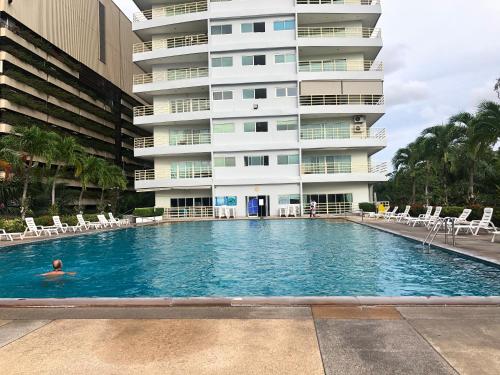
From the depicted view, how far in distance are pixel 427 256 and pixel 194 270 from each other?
639 cm

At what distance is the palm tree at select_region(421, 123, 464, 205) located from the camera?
32.1 m

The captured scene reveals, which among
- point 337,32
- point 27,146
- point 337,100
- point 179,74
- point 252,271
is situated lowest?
point 252,271

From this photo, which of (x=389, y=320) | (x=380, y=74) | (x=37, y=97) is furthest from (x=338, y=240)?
(x=37, y=97)

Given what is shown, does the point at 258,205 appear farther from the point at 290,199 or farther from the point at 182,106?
the point at 182,106

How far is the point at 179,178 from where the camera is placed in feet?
128

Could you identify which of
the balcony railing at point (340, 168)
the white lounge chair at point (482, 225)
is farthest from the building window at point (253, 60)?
the white lounge chair at point (482, 225)

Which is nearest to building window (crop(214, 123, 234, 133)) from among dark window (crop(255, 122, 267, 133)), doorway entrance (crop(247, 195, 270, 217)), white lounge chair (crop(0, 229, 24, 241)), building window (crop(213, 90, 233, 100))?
dark window (crop(255, 122, 267, 133))

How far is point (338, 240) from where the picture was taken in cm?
1647

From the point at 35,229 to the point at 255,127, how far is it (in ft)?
74.0

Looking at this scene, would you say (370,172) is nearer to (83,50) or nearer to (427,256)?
(427,256)

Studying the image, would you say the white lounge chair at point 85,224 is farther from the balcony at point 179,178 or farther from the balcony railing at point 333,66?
the balcony railing at point 333,66

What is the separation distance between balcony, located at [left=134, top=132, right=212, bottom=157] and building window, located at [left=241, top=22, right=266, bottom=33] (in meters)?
10.2

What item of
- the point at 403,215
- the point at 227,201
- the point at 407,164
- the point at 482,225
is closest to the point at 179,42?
the point at 227,201

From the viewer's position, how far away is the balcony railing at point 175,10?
40000 mm
